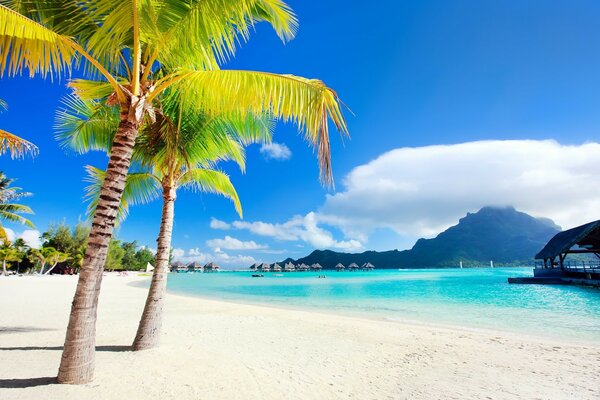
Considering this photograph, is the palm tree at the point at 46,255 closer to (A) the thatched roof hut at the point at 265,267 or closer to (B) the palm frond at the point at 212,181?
(B) the palm frond at the point at 212,181

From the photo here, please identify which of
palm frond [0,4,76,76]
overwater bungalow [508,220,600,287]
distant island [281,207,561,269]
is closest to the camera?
palm frond [0,4,76,76]

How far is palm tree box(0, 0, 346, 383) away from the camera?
3361 millimetres

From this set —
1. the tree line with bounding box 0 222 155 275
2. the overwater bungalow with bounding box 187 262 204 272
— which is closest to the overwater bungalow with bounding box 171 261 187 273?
the overwater bungalow with bounding box 187 262 204 272

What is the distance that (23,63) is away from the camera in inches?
146

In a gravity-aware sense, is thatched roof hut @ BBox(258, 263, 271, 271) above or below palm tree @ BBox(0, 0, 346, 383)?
below

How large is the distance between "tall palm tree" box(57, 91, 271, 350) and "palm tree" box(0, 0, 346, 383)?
119 centimetres

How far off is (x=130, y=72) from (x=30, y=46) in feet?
3.38

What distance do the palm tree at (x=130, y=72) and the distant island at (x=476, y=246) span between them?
6554 inches

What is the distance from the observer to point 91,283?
3.34 m

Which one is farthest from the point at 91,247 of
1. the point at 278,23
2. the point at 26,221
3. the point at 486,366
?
the point at 26,221

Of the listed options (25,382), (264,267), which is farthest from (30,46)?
(264,267)

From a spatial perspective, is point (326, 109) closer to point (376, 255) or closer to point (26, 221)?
point (26, 221)

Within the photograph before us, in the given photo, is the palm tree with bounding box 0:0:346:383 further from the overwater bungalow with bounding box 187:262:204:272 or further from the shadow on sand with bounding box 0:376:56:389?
the overwater bungalow with bounding box 187:262:204:272

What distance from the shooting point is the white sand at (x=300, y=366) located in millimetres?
3779
